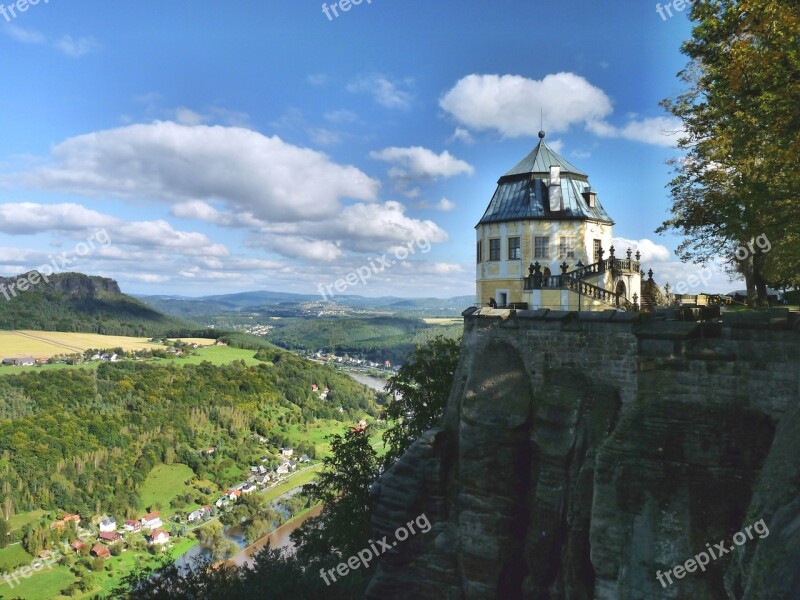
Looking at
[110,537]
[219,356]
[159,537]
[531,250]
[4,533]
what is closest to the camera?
[531,250]

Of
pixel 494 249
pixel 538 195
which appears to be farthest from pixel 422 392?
pixel 538 195

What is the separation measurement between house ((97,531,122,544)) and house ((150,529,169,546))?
5.17 meters

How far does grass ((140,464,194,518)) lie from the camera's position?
96637mm

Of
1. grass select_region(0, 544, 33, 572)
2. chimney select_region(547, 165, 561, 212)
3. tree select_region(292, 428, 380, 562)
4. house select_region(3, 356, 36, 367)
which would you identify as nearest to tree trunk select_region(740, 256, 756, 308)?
chimney select_region(547, 165, 561, 212)

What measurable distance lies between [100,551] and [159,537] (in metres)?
8.27

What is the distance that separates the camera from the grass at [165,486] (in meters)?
96.6

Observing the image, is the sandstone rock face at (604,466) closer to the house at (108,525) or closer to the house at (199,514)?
the house at (199,514)

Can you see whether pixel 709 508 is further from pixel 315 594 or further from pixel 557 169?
pixel 557 169

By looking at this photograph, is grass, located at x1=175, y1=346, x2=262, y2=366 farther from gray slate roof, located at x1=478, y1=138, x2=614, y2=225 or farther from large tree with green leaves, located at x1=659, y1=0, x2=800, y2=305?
large tree with green leaves, located at x1=659, y1=0, x2=800, y2=305

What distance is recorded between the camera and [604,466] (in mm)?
11445

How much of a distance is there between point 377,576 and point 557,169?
21.3m

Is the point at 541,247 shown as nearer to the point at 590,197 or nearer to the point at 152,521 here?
the point at 590,197

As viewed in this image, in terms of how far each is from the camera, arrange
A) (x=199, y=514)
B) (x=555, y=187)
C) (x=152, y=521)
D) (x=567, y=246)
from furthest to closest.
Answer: (x=199, y=514) < (x=152, y=521) < (x=555, y=187) < (x=567, y=246)

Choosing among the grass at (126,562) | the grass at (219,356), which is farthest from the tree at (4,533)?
the grass at (219,356)
